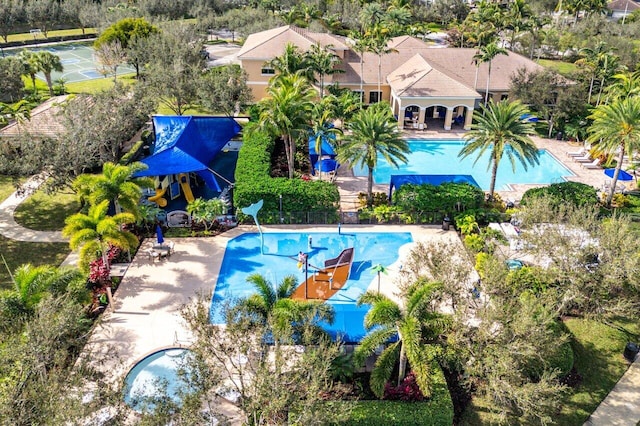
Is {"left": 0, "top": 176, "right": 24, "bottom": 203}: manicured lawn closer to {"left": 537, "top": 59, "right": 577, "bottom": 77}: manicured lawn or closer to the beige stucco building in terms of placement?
the beige stucco building

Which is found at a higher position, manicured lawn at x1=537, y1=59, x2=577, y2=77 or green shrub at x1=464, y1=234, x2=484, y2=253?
manicured lawn at x1=537, y1=59, x2=577, y2=77

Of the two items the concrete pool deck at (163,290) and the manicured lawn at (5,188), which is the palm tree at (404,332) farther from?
the manicured lawn at (5,188)

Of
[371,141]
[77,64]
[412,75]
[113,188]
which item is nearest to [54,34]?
[77,64]

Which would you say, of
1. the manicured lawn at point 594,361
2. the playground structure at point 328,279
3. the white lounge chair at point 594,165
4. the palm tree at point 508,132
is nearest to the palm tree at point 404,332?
the manicured lawn at point 594,361

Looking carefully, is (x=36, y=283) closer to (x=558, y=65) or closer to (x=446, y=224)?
(x=446, y=224)

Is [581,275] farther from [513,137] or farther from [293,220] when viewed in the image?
[293,220]

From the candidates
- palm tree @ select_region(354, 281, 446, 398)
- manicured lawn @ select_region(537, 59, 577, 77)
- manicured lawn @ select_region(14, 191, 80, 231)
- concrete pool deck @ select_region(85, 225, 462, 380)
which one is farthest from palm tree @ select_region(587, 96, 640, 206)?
manicured lawn @ select_region(537, 59, 577, 77)
